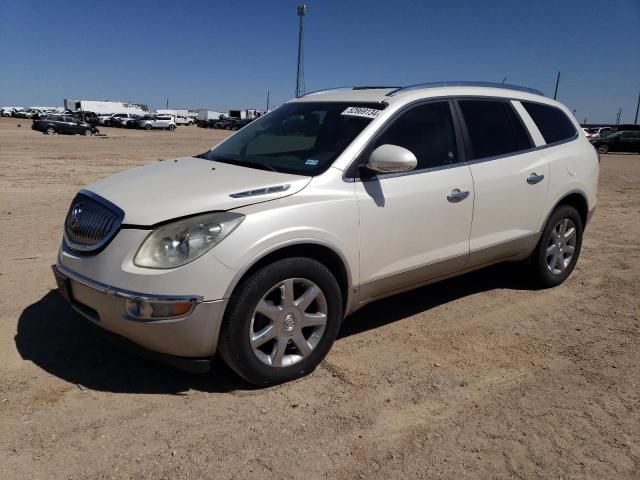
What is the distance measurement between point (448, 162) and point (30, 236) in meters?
5.16

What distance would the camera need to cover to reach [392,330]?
4.33m

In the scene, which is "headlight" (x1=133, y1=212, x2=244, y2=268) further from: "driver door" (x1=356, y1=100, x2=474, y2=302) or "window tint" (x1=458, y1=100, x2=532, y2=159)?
"window tint" (x1=458, y1=100, x2=532, y2=159)

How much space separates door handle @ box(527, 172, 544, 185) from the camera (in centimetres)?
470

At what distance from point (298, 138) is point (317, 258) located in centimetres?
122

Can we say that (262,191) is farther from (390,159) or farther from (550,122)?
(550,122)

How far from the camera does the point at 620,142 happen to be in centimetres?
3312

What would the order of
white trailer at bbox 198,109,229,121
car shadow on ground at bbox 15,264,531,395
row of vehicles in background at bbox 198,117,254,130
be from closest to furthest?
car shadow on ground at bbox 15,264,531,395 → row of vehicles in background at bbox 198,117,254,130 → white trailer at bbox 198,109,229,121

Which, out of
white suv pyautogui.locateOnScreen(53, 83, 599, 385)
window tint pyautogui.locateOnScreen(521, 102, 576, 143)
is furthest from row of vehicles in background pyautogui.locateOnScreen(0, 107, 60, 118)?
white suv pyautogui.locateOnScreen(53, 83, 599, 385)

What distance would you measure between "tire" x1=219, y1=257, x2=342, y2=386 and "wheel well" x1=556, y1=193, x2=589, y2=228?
2.89 m

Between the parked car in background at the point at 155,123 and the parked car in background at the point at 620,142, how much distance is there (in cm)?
4571

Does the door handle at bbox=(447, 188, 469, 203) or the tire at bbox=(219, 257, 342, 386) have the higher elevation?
the door handle at bbox=(447, 188, 469, 203)

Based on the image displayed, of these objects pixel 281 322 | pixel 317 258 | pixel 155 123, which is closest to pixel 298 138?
pixel 317 258

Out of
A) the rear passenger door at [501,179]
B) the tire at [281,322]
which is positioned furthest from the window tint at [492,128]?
the tire at [281,322]

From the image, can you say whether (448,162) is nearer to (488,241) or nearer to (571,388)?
(488,241)
